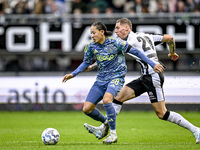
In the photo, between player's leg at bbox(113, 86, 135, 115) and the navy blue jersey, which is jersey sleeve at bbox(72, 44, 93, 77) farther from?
player's leg at bbox(113, 86, 135, 115)

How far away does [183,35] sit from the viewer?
15625 mm

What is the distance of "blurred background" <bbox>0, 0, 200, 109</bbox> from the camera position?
1558 centimetres

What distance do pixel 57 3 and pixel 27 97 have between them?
378cm

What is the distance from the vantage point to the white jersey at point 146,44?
8508 mm

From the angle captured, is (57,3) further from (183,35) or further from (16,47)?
(183,35)

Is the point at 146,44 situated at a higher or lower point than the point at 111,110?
higher

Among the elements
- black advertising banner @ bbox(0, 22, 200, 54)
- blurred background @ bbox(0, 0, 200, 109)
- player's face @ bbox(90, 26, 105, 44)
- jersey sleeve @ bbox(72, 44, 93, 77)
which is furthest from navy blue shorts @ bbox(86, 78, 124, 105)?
black advertising banner @ bbox(0, 22, 200, 54)

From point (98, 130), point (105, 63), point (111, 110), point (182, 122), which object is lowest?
point (98, 130)

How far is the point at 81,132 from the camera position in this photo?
10477 mm

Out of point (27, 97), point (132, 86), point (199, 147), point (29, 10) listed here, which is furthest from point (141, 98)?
point (199, 147)

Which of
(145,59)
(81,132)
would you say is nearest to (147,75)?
(145,59)

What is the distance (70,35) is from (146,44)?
7.79m

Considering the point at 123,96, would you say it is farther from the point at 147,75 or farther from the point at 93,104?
the point at 93,104

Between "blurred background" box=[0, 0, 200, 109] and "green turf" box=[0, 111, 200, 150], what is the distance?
3.59ft
